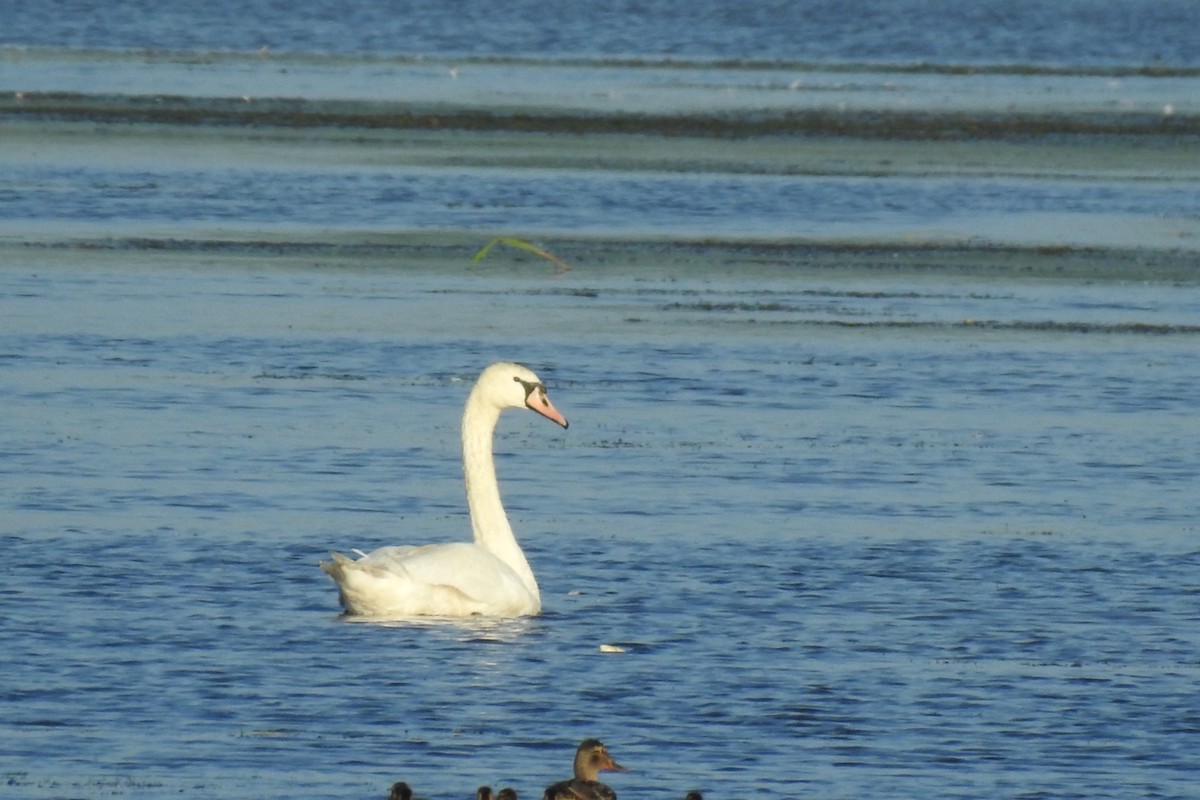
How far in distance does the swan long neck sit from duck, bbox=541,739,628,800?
2.83 m

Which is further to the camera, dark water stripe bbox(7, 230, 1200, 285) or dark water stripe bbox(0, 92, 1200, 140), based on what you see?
dark water stripe bbox(0, 92, 1200, 140)

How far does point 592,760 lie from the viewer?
812 cm

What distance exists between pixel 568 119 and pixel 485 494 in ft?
69.0

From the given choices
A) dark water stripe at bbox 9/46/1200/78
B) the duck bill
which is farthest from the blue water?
dark water stripe at bbox 9/46/1200/78

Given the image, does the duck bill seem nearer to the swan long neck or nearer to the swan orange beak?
the swan orange beak

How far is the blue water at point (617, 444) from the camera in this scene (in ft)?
29.9

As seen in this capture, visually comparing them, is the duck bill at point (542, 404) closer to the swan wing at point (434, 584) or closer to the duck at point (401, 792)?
the swan wing at point (434, 584)

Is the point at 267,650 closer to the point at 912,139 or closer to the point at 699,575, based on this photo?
the point at 699,575

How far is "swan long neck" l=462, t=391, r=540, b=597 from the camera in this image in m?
11.4

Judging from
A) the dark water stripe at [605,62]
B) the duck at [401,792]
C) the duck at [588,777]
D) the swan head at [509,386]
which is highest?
the dark water stripe at [605,62]

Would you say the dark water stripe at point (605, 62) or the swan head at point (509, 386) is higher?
the dark water stripe at point (605, 62)

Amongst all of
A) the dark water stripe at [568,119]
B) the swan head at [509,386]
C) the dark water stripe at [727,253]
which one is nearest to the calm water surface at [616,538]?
the swan head at [509,386]

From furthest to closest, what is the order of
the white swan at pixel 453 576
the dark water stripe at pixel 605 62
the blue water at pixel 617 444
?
the dark water stripe at pixel 605 62 → the white swan at pixel 453 576 → the blue water at pixel 617 444

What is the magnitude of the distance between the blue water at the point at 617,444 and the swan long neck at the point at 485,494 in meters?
0.35
